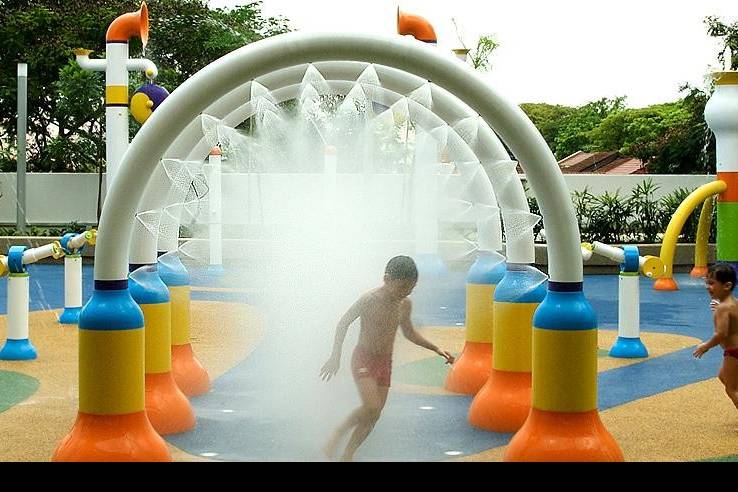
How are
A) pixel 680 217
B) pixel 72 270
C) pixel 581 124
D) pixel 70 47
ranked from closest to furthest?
pixel 72 270, pixel 680 217, pixel 70 47, pixel 581 124

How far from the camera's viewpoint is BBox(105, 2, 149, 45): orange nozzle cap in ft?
33.9

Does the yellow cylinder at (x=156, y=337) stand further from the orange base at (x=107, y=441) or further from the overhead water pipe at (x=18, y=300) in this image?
the overhead water pipe at (x=18, y=300)

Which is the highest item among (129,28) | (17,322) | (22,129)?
(129,28)

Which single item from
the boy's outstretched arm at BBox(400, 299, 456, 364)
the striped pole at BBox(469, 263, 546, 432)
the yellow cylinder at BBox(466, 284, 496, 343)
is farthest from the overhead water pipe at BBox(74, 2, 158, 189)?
the boy's outstretched arm at BBox(400, 299, 456, 364)

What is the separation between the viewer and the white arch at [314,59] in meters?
4.74

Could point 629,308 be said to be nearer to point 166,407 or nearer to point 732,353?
point 732,353

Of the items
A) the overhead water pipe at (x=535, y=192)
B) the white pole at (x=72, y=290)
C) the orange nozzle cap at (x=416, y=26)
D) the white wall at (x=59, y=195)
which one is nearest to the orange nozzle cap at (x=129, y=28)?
the white pole at (x=72, y=290)

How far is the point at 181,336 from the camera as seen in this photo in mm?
7008

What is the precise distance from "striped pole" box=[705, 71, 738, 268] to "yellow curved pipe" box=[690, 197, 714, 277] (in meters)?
1.25

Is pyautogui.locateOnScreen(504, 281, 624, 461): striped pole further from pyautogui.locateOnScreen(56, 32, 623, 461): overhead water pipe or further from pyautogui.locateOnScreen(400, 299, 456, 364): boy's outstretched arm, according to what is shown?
pyautogui.locateOnScreen(400, 299, 456, 364): boy's outstretched arm

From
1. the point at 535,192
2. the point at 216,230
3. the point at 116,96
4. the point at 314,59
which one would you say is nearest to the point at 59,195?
the point at 116,96

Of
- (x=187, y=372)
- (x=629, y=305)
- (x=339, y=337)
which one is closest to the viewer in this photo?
(x=339, y=337)

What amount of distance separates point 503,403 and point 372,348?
126 cm

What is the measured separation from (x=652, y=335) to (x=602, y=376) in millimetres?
2526
